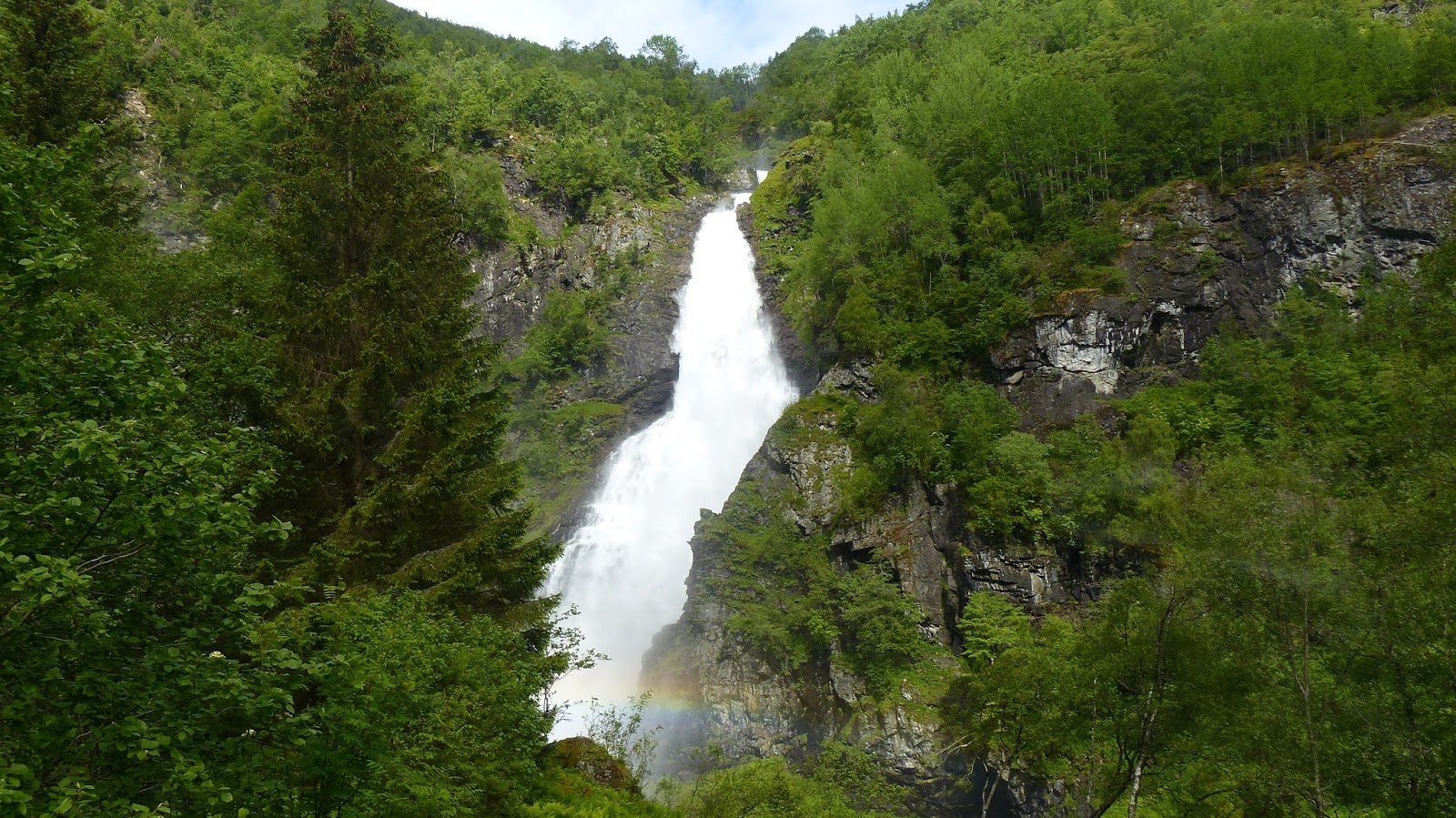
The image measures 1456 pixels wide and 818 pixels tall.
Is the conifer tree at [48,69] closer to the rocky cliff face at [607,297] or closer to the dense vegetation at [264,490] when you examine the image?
the dense vegetation at [264,490]

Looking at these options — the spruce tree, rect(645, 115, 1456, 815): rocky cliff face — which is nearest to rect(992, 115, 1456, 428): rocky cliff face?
rect(645, 115, 1456, 815): rocky cliff face

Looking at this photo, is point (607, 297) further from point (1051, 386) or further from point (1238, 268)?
point (1238, 268)

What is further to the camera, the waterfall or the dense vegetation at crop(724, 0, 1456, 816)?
the waterfall

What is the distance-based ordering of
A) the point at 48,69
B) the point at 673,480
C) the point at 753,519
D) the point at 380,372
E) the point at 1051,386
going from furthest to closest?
1. the point at 673,480
2. the point at 753,519
3. the point at 1051,386
4. the point at 48,69
5. the point at 380,372

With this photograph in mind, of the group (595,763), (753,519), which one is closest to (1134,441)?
(753,519)

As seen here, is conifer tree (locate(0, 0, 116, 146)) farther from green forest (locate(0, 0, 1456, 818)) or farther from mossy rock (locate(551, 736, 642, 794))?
mossy rock (locate(551, 736, 642, 794))

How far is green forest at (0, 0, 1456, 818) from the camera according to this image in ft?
14.9

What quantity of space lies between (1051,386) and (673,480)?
19.1 metres

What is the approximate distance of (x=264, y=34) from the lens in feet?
224

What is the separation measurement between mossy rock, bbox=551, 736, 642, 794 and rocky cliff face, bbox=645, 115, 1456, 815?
36.2 ft

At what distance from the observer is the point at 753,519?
3055 cm

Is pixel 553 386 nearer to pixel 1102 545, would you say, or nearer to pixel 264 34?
pixel 1102 545

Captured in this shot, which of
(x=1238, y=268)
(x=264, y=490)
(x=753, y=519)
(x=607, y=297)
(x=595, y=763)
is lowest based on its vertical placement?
(x=753, y=519)

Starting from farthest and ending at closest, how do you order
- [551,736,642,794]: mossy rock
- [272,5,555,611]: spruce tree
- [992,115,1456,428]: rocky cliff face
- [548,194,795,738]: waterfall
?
[548,194,795,738]: waterfall, [992,115,1456,428]: rocky cliff face, [551,736,642,794]: mossy rock, [272,5,555,611]: spruce tree
